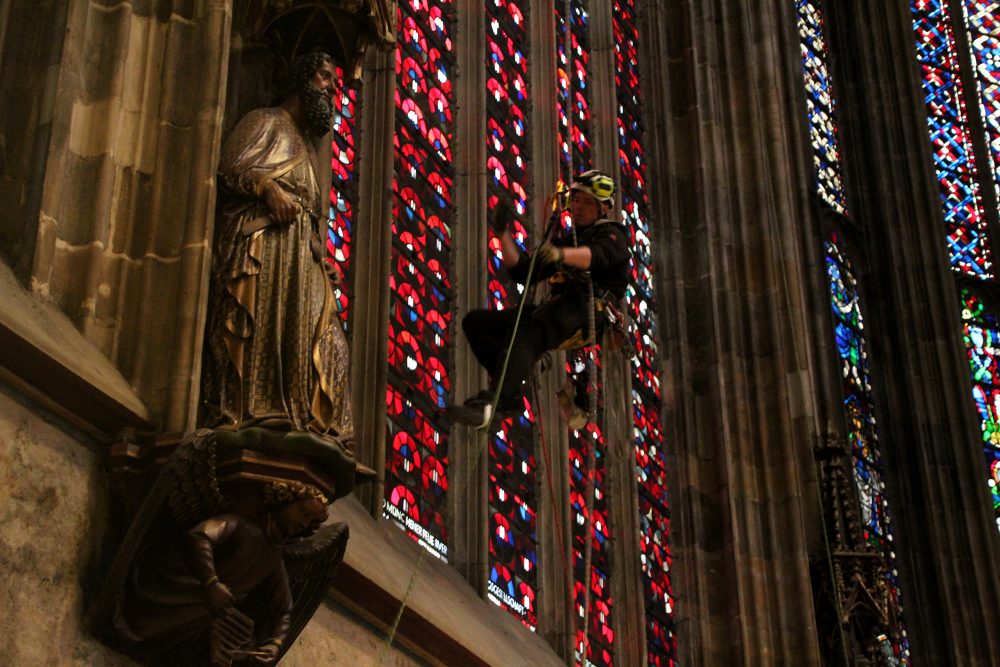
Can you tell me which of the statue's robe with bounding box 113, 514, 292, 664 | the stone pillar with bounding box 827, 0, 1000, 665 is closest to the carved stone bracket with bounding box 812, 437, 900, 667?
the stone pillar with bounding box 827, 0, 1000, 665

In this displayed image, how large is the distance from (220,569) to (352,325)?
10.9 feet

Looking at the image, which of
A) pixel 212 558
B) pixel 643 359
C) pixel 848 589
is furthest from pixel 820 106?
pixel 212 558

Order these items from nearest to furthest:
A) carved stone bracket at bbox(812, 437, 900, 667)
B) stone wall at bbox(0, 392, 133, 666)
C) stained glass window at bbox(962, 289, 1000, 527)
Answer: stone wall at bbox(0, 392, 133, 666), carved stone bracket at bbox(812, 437, 900, 667), stained glass window at bbox(962, 289, 1000, 527)

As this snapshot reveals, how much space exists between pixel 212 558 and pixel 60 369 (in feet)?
2.67

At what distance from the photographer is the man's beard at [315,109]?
848cm

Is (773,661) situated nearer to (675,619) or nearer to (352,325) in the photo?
(675,619)

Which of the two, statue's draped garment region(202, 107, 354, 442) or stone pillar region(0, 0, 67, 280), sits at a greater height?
stone pillar region(0, 0, 67, 280)

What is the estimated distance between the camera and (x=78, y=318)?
Result: 7.63 metres

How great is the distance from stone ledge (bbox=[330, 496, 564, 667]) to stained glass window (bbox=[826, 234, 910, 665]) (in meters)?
6.26

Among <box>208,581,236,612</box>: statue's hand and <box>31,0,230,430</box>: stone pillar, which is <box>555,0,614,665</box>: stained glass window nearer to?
<box>31,0,230,430</box>: stone pillar

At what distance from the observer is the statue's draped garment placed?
7664mm

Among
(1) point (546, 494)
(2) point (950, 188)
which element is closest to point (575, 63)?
(1) point (546, 494)

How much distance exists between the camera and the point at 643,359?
14648 millimetres

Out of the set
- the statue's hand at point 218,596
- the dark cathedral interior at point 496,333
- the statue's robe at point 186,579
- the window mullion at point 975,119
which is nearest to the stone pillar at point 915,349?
the dark cathedral interior at point 496,333
